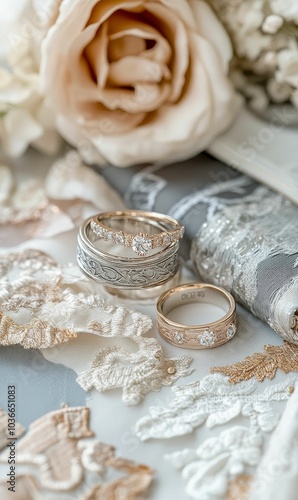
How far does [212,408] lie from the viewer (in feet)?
2.25

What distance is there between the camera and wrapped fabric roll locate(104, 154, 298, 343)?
29.9 inches

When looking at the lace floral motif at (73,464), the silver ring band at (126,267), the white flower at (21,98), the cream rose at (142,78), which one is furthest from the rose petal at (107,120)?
the lace floral motif at (73,464)

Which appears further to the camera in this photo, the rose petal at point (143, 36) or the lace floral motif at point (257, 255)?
the rose petal at point (143, 36)

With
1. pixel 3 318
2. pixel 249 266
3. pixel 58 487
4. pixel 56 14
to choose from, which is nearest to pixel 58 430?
pixel 58 487

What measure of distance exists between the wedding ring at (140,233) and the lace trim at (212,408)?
0.67ft

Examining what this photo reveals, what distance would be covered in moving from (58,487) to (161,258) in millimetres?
338

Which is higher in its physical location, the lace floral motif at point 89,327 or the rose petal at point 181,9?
the rose petal at point 181,9

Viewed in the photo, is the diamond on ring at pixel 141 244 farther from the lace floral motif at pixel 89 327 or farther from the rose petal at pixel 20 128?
the rose petal at pixel 20 128

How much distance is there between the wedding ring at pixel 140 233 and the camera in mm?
846

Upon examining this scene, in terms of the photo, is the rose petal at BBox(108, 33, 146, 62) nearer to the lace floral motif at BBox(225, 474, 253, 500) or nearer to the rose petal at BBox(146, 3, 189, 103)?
the rose petal at BBox(146, 3, 189, 103)

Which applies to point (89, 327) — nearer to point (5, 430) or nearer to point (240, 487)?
point (5, 430)

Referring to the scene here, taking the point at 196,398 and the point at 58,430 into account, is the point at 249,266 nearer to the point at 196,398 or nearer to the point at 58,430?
the point at 196,398

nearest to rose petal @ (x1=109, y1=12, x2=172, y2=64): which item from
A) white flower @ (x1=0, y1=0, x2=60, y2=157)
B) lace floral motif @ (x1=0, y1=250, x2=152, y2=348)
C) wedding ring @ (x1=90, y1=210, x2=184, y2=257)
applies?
white flower @ (x1=0, y1=0, x2=60, y2=157)

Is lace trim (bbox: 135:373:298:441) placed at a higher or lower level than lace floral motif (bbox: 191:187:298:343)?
lower
